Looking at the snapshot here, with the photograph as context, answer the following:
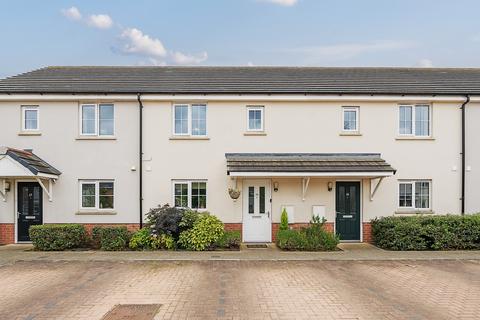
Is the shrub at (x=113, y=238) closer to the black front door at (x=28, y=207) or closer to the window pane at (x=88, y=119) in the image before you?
the black front door at (x=28, y=207)

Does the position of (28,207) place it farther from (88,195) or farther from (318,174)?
(318,174)

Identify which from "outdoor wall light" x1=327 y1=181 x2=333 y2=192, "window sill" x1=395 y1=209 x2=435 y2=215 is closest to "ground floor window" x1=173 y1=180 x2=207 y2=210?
"outdoor wall light" x1=327 y1=181 x2=333 y2=192

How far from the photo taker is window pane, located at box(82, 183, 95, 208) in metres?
14.2

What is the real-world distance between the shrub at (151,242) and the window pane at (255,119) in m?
4.92

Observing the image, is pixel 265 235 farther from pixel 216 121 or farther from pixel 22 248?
pixel 22 248

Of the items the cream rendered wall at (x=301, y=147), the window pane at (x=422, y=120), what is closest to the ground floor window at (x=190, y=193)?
the cream rendered wall at (x=301, y=147)

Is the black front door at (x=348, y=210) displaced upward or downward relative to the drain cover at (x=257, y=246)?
upward

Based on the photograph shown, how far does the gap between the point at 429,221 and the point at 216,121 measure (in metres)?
7.90

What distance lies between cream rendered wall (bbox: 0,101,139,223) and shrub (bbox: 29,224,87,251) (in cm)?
135

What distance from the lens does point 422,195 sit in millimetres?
14523

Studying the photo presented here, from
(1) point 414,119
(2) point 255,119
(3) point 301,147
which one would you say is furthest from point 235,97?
(1) point 414,119

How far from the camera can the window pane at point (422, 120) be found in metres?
14.6

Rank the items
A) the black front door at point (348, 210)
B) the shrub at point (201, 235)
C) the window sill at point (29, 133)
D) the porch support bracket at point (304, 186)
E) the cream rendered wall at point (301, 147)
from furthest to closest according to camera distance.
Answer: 1. the black front door at point (348, 210)
2. the cream rendered wall at point (301, 147)
3. the window sill at point (29, 133)
4. the porch support bracket at point (304, 186)
5. the shrub at point (201, 235)

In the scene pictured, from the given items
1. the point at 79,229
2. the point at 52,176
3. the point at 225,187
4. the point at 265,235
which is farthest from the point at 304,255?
the point at 52,176
